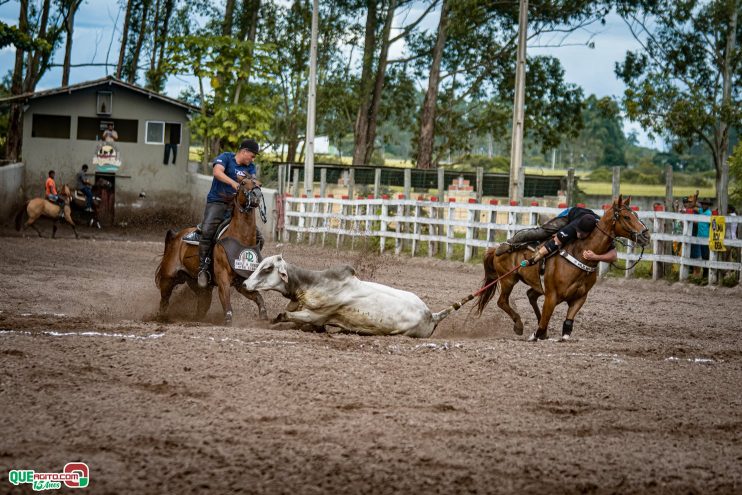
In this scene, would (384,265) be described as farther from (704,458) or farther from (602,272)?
(704,458)

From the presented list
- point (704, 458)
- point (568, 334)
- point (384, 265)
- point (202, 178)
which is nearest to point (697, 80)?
point (202, 178)

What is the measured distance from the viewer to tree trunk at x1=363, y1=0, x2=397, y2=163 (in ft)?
145

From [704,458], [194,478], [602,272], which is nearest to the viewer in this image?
[194,478]

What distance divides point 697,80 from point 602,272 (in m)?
23.0

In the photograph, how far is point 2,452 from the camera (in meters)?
5.55

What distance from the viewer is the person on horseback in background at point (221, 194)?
11.2m

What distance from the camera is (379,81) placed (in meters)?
45.1

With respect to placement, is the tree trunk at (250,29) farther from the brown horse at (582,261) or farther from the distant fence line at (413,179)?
the brown horse at (582,261)

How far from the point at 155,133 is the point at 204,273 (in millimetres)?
27228

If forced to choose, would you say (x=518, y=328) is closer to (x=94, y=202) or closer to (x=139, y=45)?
(x=94, y=202)

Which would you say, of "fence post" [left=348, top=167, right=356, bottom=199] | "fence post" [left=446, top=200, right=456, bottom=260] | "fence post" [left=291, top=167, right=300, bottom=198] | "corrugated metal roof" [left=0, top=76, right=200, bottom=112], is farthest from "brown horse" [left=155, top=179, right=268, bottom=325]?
"corrugated metal roof" [left=0, top=76, right=200, bottom=112]

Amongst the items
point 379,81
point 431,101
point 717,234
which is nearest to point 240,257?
point 717,234

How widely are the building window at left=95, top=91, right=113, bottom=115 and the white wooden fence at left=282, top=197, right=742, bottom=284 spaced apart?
1077 cm

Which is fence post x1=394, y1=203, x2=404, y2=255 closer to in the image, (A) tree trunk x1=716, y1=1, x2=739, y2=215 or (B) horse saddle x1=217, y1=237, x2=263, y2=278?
(B) horse saddle x1=217, y1=237, x2=263, y2=278
